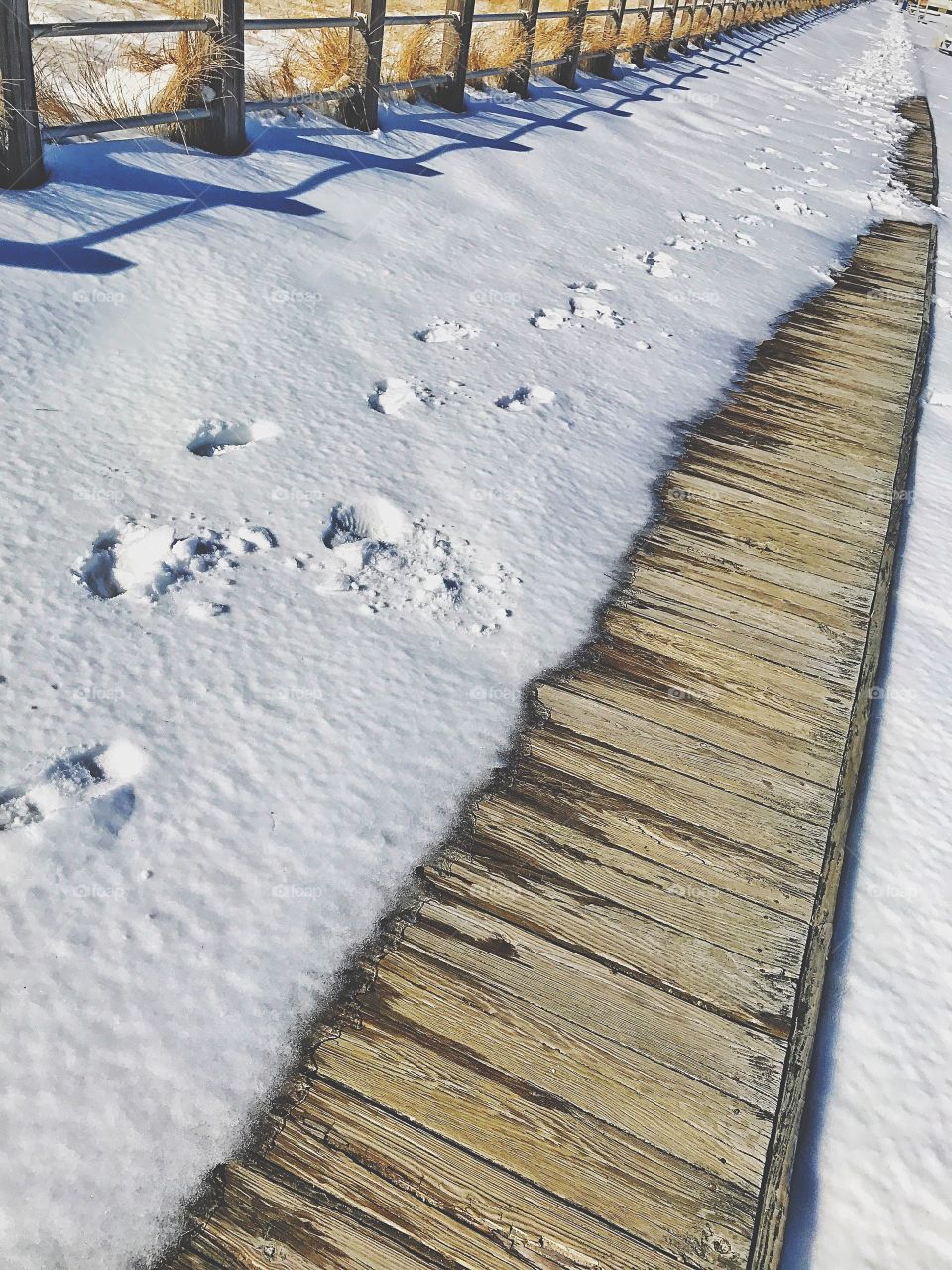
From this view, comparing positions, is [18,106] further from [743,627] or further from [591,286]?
[743,627]

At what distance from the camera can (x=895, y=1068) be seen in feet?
5.97

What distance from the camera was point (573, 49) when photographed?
8516 mm

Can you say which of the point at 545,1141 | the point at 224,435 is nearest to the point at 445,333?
the point at 224,435

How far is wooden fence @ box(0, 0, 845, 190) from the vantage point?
345 cm

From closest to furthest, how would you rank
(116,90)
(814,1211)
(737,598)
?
(814,1211), (737,598), (116,90)

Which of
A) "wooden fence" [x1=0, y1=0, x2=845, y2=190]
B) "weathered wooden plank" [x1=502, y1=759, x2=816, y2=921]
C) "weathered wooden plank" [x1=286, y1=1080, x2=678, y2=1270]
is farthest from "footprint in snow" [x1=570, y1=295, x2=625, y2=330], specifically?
"weathered wooden plank" [x1=286, y1=1080, x2=678, y2=1270]

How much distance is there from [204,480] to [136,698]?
0.85 metres

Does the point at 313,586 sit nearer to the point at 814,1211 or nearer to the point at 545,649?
the point at 545,649

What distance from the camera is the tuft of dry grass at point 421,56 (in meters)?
6.28

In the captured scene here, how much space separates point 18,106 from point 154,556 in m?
2.15

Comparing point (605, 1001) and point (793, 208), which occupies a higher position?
point (793, 208)

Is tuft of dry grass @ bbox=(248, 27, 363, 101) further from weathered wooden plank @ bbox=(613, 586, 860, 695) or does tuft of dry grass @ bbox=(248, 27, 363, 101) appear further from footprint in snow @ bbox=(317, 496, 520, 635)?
weathered wooden plank @ bbox=(613, 586, 860, 695)

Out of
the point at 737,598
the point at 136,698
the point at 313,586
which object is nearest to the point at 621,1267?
the point at 136,698

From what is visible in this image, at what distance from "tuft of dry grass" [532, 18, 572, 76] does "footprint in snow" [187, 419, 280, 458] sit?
7029mm
